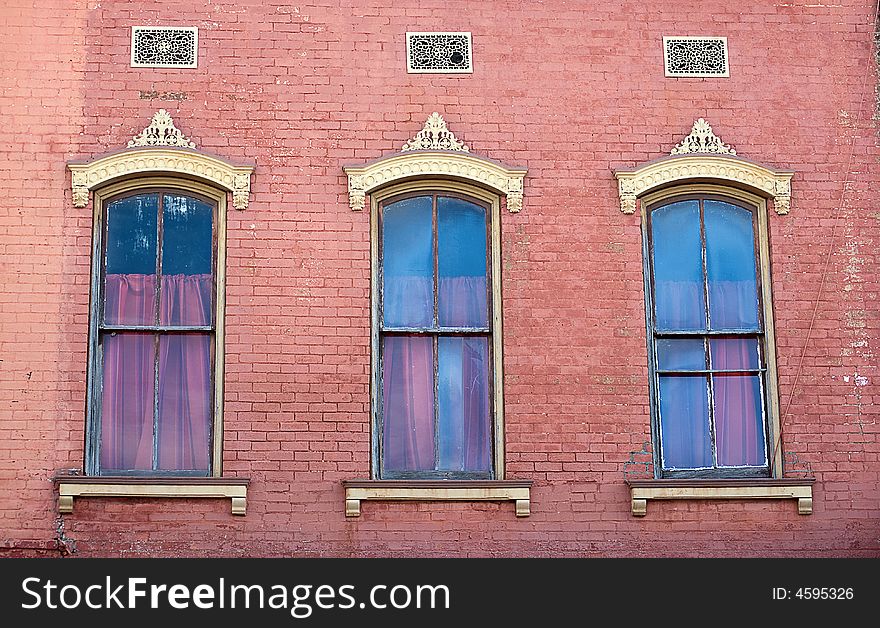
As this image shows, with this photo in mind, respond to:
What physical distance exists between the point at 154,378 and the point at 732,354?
4558 millimetres

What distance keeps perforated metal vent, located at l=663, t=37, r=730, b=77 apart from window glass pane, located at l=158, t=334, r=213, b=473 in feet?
14.5

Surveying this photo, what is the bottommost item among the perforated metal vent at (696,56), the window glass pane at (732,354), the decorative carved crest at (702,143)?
the window glass pane at (732,354)

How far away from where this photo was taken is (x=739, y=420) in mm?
11117

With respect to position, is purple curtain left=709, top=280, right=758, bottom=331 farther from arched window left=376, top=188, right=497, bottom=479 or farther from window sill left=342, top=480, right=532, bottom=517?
window sill left=342, top=480, right=532, bottom=517

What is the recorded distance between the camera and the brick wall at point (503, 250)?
34.8 feet

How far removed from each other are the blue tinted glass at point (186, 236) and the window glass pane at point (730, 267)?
403cm

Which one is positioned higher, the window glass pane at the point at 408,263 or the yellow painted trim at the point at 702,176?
the yellow painted trim at the point at 702,176

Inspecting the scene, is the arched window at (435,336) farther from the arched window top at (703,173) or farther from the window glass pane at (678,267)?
the window glass pane at (678,267)

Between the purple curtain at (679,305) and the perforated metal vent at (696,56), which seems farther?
the perforated metal vent at (696,56)

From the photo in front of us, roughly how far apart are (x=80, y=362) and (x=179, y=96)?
7.50ft

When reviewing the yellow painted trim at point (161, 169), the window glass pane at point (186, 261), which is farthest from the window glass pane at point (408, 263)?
the window glass pane at point (186, 261)

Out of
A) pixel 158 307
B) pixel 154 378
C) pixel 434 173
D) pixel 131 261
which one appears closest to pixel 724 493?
pixel 434 173

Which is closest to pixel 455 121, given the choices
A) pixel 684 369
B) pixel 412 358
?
pixel 412 358

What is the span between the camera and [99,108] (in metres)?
11.2
